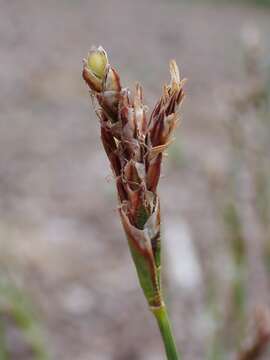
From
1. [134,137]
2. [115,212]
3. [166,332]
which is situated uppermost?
[115,212]

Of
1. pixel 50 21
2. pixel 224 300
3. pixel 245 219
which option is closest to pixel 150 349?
pixel 224 300

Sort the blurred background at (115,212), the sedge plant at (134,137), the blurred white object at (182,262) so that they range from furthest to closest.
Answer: the blurred white object at (182,262)
the blurred background at (115,212)
the sedge plant at (134,137)

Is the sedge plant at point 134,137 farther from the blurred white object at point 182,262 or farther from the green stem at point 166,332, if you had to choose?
the blurred white object at point 182,262

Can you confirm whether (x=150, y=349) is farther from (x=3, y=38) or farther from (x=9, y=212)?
(x=3, y=38)

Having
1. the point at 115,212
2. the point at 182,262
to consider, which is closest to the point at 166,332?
the point at 115,212

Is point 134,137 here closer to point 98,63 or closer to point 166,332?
point 98,63

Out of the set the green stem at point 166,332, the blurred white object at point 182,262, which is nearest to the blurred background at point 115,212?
the blurred white object at point 182,262

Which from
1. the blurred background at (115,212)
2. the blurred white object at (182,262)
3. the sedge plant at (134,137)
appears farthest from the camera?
the blurred white object at (182,262)

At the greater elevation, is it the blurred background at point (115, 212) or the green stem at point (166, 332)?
the blurred background at point (115, 212)
